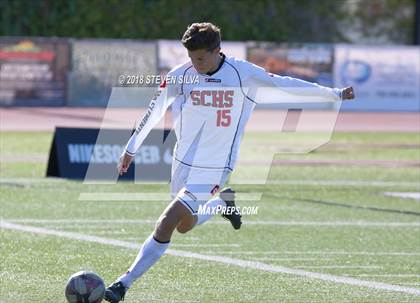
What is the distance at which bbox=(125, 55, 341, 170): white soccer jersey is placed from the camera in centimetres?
784

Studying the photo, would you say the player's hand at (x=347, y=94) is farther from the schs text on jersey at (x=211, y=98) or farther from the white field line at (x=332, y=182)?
the white field line at (x=332, y=182)

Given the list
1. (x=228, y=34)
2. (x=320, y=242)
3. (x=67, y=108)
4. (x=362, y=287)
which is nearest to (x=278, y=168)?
(x=320, y=242)

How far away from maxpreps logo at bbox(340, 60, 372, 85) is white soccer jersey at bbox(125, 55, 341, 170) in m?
24.9

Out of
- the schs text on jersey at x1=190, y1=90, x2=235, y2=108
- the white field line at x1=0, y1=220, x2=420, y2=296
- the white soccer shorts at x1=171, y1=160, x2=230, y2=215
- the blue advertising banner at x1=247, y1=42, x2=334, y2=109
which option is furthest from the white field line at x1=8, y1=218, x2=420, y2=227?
the blue advertising banner at x1=247, y1=42, x2=334, y2=109

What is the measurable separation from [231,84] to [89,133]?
8209 mm

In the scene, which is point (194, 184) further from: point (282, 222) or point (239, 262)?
point (282, 222)

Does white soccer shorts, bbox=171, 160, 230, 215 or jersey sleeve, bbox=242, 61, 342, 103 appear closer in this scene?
white soccer shorts, bbox=171, 160, 230, 215

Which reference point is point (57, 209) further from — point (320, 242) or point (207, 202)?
point (207, 202)

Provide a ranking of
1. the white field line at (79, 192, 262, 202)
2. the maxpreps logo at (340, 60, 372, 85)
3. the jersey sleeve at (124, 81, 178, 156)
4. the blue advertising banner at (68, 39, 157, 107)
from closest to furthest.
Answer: the jersey sleeve at (124, 81, 178, 156) → the white field line at (79, 192, 262, 202) → the blue advertising banner at (68, 39, 157, 107) → the maxpreps logo at (340, 60, 372, 85)

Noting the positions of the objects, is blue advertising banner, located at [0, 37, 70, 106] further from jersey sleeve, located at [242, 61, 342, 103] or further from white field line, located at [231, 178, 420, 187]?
jersey sleeve, located at [242, 61, 342, 103]

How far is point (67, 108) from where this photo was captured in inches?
1211

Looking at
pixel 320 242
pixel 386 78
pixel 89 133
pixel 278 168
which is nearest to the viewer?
pixel 320 242

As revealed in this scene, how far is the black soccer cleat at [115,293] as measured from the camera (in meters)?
7.18

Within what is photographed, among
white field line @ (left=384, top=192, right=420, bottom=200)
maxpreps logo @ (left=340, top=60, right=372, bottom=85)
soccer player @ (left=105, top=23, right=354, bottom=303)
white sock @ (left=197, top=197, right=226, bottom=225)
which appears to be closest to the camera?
soccer player @ (left=105, top=23, right=354, bottom=303)
